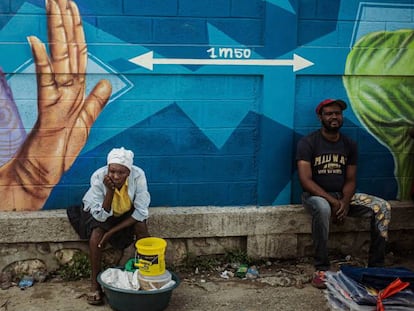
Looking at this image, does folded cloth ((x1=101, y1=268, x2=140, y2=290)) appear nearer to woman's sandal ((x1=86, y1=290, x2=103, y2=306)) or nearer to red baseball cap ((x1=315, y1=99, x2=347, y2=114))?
woman's sandal ((x1=86, y1=290, x2=103, y2=306))

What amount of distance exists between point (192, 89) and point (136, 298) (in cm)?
175

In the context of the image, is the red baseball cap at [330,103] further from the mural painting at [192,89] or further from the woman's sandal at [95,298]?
the woman's sandal at [95,298]

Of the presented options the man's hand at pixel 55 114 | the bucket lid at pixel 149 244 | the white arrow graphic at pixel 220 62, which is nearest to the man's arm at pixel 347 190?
the white arrow graphic at pixel 220 62

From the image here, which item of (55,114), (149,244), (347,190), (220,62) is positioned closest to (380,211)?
(347,190)

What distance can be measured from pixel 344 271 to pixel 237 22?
7.11 feet

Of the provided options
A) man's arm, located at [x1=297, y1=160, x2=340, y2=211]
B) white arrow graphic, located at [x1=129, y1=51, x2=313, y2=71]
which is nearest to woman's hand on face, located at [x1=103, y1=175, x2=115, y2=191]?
white arrow graphic, located at [x1=129, y1=51, x2=313, y2=71]

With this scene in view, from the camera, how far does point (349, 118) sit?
15.9 ft

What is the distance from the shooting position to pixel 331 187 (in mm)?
4652

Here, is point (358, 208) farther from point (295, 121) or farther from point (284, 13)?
point (284, 13)

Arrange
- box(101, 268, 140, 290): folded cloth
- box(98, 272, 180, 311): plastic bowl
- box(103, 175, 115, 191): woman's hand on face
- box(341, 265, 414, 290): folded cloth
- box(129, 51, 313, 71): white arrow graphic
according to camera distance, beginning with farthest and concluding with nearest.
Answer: box(129, 51, 313, 71): white arrow graphic → box(103, 175, 115, 191): woman's hand on face → box(101, 268, 140, 290): folded cloth → box(98, 272, 180, 311): plastic bowl → box(341, 265, 414, 290): folded cloth

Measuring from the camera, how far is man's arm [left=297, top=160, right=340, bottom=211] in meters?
4.48

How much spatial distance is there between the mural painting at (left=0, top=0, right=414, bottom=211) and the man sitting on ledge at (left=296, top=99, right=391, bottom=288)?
0.80ft

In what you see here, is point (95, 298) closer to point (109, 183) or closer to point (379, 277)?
point (109, 183)

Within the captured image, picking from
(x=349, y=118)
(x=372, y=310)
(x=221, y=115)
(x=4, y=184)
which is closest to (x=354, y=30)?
Result: (x=349, y=118)
